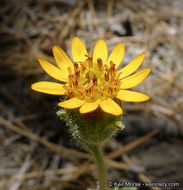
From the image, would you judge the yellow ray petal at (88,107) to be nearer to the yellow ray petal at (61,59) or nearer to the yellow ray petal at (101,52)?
the yellow ray petal at (61,59)

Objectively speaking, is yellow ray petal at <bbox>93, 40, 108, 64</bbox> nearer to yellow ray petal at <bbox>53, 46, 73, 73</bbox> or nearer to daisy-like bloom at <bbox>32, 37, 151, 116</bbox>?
daisy-like bloom at <bbox>32, 37, 151, 116</bbox>

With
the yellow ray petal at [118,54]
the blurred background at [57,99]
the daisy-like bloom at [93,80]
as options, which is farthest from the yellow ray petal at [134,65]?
the blurred background at [57,99]

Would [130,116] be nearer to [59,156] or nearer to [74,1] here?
[59,156]

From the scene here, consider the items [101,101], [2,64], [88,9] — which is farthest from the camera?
[88,9]

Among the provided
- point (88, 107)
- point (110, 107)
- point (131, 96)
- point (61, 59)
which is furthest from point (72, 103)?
point (61, 59)

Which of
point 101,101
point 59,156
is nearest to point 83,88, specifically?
point 101,101

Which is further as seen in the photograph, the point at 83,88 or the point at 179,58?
the point at 179,58

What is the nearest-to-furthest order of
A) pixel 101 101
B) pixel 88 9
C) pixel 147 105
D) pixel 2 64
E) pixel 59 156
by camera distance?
pixel 101 101, pixel 59 156, pixel 147 105, pixel 2 64, pixel 88 9

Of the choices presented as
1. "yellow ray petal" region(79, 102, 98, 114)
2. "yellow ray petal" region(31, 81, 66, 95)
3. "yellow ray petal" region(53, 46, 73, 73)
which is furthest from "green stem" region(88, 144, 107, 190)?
"yellow ray petal" region(53, 46, 73, 73)
